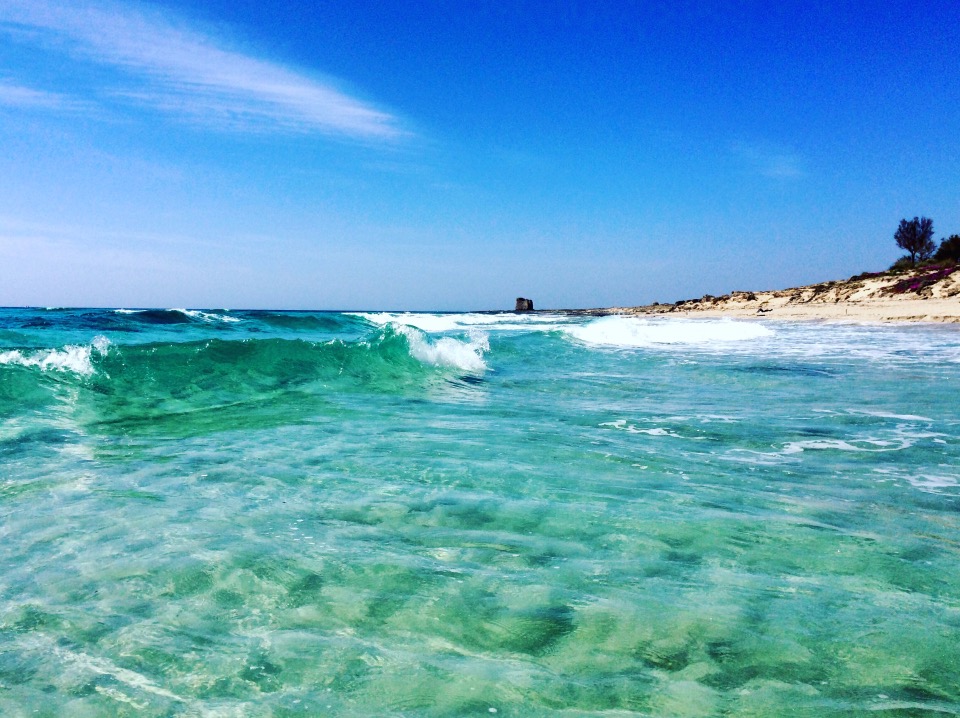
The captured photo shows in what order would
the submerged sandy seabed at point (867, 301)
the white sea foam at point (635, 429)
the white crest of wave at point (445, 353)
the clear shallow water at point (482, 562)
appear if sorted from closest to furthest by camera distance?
the clear shallow water at point (482, 562), the white sea foam at point (635, 429), the white crest of wave at point (445, 353), the submerged sandy seabed at point (867, 301)

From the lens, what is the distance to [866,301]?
111 ft

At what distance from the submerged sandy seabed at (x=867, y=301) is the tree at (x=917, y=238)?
36.3 ft

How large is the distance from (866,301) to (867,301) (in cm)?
6

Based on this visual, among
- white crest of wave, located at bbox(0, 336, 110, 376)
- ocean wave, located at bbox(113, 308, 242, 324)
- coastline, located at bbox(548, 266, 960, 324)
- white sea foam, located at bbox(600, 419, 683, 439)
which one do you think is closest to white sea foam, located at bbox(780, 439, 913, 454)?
white sea foam, located at bbox(600, 419, 683, 439)

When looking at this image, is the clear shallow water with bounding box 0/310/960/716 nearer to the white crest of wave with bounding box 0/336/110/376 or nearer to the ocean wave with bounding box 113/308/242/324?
the white crest of wave with bounding box 0/336/110/376

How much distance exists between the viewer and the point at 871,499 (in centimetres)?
402

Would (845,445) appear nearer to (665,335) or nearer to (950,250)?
(665,335)

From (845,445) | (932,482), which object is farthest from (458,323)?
(932,482)

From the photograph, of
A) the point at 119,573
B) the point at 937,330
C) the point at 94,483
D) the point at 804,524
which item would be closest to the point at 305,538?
the point at 119,573

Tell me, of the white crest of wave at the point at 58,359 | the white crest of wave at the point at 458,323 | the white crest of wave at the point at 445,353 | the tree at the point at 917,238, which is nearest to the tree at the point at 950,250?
the tree at the point at 917,238

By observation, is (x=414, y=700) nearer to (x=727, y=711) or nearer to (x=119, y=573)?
(x=727, y=711)

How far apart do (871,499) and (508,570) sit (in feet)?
8.67

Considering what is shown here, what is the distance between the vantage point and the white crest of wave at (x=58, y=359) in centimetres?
878

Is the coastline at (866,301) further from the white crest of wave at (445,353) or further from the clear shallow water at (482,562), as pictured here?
the clear shallow water at (482,562)
